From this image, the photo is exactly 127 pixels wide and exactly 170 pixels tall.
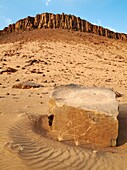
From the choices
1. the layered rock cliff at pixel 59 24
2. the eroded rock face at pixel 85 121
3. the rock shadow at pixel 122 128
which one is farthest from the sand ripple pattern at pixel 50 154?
the layered rock cliff at pixel 59 24

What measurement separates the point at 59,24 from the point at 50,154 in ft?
126

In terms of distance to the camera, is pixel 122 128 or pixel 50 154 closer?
pixel 50 154

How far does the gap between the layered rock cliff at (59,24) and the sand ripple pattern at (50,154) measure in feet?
121

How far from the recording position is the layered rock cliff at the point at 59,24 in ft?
133

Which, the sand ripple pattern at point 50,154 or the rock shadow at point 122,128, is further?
the rock shadow at point 122,128

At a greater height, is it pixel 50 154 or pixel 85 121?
pixel 85 121

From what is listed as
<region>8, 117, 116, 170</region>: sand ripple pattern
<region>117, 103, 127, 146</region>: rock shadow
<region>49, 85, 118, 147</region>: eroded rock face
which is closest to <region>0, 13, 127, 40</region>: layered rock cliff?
<region>117, 103, 127, 146</region>: rock shadow

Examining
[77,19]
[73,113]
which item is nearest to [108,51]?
[77,19]

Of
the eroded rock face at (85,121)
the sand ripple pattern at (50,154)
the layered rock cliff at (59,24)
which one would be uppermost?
the layered rock cliff at (59,24)

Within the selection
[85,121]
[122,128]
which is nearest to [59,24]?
[122,128]

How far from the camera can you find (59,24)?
134ft

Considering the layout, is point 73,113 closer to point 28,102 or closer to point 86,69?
point 28,102

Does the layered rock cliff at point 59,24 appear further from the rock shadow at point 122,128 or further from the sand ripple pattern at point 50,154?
the sand ripple pattern at point 50,154

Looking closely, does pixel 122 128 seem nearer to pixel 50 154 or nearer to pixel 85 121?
pixel 85 121
